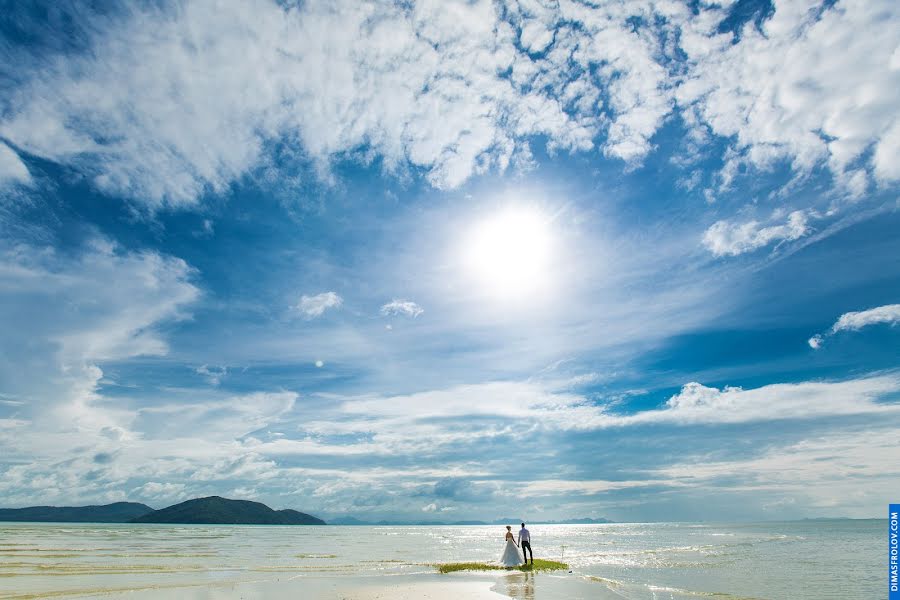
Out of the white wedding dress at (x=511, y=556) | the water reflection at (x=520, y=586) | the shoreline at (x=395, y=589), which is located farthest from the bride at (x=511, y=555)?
the water reflection at (x=520, y=586)

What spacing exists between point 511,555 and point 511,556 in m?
0.07

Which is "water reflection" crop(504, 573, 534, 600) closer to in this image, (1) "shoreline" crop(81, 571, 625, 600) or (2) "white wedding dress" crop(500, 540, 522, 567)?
(1) "shoreline" crop(81, 571, 625, 600)

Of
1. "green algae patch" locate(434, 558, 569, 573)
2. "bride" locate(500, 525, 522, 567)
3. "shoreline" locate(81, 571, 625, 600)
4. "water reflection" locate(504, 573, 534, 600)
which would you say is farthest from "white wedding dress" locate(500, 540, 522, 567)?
"water reflection" locate(504, 573, 534, 600)

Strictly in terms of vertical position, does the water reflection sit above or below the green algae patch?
above

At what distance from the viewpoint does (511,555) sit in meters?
38.9

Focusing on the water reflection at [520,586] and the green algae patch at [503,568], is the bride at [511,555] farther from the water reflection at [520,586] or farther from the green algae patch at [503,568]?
the water reflection at [520,586]

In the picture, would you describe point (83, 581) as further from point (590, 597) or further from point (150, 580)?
point (590, 597)

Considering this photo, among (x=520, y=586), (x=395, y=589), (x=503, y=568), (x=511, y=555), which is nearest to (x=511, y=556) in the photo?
(x=511, y=555)

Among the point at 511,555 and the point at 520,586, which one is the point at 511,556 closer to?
the point at 511,555

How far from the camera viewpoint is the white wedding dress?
38.6 m

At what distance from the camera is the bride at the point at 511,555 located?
127 feet

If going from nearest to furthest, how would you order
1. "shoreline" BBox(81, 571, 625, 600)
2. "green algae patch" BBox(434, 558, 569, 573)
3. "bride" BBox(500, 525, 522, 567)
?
"shoreline" BBox(81, 571, 625, 600) → "green algae patch" BBox(434, 558, 569, 573) → "bride" BBox(500, 525, 522, 567)

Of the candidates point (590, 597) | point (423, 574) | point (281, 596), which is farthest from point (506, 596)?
point (423, 574)

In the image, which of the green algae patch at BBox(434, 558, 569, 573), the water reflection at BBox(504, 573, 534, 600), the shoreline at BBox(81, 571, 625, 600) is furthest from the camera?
the green algae patch at BBox(434, 558, 569, 573)
